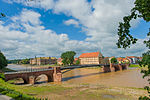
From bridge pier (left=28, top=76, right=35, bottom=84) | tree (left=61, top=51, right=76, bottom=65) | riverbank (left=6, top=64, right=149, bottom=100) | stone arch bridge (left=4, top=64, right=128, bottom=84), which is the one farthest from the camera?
tree (left=61, top=51, right=76, bottom=65)

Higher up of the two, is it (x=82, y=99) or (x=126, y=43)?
(x=126, y=43)

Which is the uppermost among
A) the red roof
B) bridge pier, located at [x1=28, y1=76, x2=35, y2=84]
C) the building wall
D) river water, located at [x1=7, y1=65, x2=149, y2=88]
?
the red roof

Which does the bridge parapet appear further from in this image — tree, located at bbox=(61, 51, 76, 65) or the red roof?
the red roof

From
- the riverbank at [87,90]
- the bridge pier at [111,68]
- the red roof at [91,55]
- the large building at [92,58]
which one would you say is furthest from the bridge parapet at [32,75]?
the red roof at [91,55]

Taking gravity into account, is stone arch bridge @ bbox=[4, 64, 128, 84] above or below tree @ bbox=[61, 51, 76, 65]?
below

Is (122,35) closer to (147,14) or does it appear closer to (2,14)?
(147,14)

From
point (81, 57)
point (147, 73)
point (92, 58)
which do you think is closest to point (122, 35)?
point (147, 73)

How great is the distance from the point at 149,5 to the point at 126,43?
152 cm

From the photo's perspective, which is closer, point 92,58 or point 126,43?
point 126,43

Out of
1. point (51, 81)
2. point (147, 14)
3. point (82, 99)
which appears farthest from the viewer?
point (51, 81)

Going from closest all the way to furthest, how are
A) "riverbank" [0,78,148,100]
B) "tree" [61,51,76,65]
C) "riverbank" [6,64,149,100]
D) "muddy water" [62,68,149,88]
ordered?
1. "riverbank" [0,78,148,100]
2. "riverbank" [6,64,149,100]
3. "muddy water" [62,68,149,88]
4. "tree" [61,51,76,65]

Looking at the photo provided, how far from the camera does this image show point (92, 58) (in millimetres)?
124125

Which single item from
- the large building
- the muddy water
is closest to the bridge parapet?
the muddy water

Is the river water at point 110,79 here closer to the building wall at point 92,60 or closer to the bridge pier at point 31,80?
the bridge pier at point 31,80
